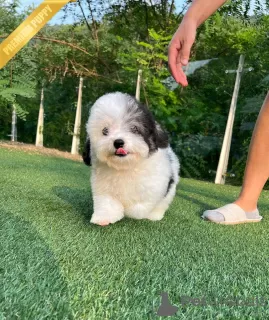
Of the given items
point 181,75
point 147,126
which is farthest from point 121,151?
point 181,75

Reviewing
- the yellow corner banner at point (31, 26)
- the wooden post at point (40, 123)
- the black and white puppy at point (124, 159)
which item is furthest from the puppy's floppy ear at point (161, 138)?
the wooden post at point (40, 123)

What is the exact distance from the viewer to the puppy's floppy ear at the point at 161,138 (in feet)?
8.51

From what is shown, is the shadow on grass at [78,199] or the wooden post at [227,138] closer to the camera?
the shadow on grass at [78,199]

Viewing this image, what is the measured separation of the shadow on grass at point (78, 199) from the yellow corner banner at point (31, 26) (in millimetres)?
4468

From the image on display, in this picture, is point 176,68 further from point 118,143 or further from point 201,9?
point 118,143

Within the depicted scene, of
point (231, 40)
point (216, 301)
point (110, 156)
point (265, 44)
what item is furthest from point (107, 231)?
point (231, 40)

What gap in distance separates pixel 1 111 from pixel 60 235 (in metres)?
10.1

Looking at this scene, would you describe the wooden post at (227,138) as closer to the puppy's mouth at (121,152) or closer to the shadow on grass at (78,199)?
the shadow on grass at (78,199)

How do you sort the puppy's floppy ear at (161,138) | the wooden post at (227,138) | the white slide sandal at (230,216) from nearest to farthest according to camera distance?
the puppy's floppy ear at (161,138), the white slide sandal at (230,216), the wooden post at (227,138)

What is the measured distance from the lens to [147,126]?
2.51 meters

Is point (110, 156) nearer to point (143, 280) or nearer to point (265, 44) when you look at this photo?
point (143, 280)

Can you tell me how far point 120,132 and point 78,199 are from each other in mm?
974

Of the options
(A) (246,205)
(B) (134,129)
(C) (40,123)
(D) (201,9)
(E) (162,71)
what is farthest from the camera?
(C) (40,123)

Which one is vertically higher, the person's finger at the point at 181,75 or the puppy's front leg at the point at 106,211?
the person's finger at the point at 181,75
